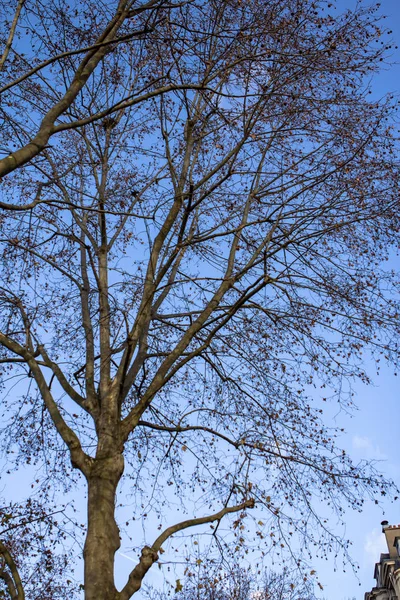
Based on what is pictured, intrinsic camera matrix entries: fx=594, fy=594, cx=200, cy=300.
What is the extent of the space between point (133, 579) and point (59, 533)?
8.48 feet

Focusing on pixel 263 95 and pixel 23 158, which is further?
pixel 263 95

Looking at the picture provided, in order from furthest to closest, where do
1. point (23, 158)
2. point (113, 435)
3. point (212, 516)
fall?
point (113, 435)
point (212, 516)
point (23, 158)

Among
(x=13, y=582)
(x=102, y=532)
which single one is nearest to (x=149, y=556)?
(x=102, y=532)

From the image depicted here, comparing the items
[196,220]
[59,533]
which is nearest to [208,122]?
[196,220]

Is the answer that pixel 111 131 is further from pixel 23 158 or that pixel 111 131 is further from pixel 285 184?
pixel 23 158

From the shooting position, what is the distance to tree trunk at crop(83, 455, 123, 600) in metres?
4.85

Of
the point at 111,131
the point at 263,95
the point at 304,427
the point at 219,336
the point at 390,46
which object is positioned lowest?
the point at 304,427

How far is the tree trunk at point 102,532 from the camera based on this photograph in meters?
4.85

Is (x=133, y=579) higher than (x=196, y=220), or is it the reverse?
(x=196, y=220)

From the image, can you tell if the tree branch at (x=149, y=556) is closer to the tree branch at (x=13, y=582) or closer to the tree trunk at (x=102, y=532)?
the tree trunk at (x=102, y=532)

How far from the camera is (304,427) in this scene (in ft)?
24.8

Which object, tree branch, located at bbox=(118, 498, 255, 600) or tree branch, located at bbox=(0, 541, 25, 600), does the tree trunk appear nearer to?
tree branch, located at bbox=(118, 498, 255, 600)

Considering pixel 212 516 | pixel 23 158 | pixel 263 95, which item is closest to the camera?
pixel 23 158

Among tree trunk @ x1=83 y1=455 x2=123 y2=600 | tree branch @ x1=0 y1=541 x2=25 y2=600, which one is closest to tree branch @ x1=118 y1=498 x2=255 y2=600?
tree trunk @ x1=83 y1=455 x2=123 y2=600
